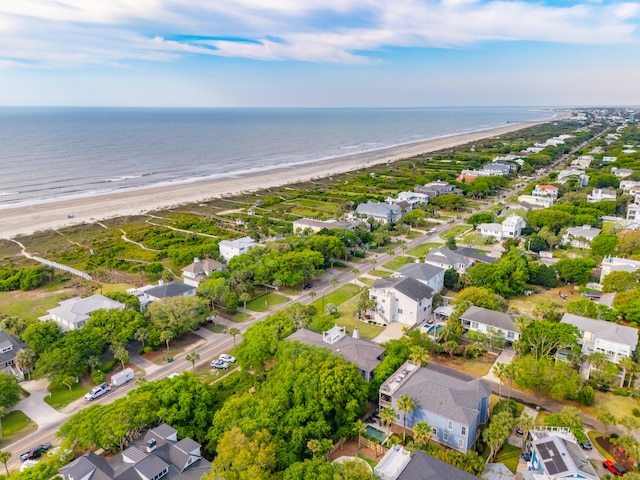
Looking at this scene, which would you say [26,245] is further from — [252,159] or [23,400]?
[252,159]

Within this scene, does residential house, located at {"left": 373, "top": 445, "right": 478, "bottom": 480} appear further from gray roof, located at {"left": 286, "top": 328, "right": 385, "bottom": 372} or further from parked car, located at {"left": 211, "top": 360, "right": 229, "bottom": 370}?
parked car, located at {"left": 211, "top": 360, "right": 229, "bottom": 370}

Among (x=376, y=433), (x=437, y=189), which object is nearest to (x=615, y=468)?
(x=376, y=433)

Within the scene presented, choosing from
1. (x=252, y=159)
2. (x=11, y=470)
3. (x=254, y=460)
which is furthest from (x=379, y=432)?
(x=252, y=159)

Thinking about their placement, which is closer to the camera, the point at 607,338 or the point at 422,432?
the point at 422,432

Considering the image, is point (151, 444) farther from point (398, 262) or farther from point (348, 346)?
point (398, 262)

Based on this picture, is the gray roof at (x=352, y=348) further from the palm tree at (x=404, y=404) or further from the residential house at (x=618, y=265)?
the residential house at (x=618, y=265)

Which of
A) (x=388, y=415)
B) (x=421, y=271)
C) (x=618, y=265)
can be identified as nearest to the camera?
(x=388, y=415)

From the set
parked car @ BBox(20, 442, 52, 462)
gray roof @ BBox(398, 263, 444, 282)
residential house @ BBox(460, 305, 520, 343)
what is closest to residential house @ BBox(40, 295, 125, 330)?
parked car @ BBox(20, 442, 52, 462)
